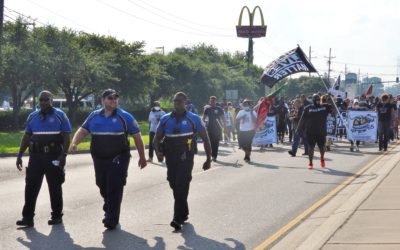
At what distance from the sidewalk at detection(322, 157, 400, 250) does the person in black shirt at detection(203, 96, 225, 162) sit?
897cm

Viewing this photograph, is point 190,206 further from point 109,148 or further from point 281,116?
point 281,116

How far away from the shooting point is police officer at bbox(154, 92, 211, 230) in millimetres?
9078

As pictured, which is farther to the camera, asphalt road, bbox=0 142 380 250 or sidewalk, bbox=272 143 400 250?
asphalt road, bbox=0 142 380 250

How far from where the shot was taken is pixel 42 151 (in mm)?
9281

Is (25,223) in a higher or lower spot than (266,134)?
lower

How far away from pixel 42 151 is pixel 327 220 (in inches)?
143

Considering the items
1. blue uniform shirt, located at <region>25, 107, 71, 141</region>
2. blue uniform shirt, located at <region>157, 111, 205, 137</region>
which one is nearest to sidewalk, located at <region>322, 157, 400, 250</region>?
blue uniform shirt, located at <region>157, 111, 205, 137</region>

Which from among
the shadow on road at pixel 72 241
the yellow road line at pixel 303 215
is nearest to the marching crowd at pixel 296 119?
the yellow road line at pixel 303 215

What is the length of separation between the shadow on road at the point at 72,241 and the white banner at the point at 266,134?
55.6ft

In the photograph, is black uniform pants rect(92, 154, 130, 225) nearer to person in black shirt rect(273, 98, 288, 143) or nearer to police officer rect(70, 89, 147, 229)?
police officer rect(70, 89, 147, 229)

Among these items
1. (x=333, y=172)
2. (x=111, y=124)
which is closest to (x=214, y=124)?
(x=333, y=172)

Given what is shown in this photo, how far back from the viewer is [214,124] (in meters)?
20.0

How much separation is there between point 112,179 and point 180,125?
3.54 ft

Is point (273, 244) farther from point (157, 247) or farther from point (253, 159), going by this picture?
point (253, 159)
